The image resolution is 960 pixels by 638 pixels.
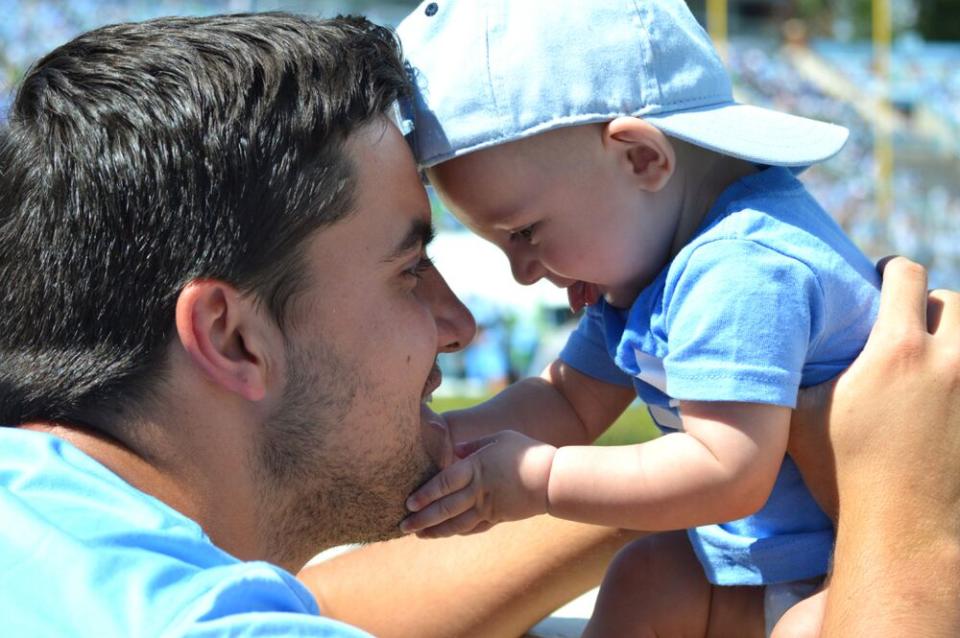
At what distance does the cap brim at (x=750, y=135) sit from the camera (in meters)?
2.05

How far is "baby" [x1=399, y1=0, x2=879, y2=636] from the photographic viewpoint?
6.40 ft

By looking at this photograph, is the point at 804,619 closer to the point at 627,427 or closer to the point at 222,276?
the point at 222,276

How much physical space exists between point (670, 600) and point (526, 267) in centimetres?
71

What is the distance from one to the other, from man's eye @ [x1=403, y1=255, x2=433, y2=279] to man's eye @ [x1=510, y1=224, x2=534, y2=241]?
0.17 m

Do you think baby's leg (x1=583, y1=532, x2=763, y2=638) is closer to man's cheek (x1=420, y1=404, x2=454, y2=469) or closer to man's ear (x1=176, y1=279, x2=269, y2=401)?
man's cheek (x1=420, y1=404, x2=454, y2=469)

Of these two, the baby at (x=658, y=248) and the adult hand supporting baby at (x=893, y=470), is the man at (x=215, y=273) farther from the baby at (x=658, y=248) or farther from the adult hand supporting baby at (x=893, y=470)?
the adult hand supporting baby at (x=893, y=470)

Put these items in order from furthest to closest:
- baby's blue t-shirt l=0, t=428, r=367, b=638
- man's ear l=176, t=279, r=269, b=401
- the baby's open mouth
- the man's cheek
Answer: the baby's open mouth → the man's cheek → man's ear l=176, t=279, r=269, b=401 → baby's blue t-shirt l=0, t=428, r=367, b=638

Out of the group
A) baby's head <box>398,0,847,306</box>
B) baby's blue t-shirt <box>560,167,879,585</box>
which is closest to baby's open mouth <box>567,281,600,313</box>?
baby's blue t-shirt <box>560,167,879,585</box>

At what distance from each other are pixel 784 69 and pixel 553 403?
25503 mm

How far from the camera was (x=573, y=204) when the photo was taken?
7.02 feet

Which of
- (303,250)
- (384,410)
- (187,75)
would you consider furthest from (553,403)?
(187,75)

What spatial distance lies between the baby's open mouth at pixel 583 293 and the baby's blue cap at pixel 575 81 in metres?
0.36

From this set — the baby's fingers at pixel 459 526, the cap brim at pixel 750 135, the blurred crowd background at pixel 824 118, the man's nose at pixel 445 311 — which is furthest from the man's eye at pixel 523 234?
the blurred crowd background at pixel 824 118

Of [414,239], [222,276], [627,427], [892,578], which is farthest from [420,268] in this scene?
[627,427]
